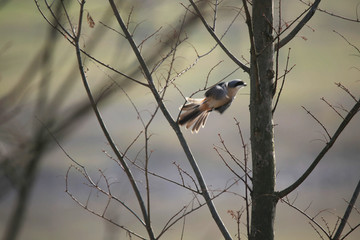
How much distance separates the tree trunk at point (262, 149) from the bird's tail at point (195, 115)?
1.21 m

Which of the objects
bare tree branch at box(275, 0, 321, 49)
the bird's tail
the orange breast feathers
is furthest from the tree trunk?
the orange breast feathers

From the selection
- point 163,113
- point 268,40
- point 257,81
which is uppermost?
point 268,40

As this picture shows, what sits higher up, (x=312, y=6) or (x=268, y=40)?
(x=312, y=6)

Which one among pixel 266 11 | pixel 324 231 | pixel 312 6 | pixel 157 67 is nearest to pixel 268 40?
pixel 266 11

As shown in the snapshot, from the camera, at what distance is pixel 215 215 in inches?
79.0

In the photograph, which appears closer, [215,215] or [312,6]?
[215,215]

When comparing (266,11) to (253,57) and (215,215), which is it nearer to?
(253,57)

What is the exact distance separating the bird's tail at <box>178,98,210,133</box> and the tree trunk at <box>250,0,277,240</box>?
3.98 ft

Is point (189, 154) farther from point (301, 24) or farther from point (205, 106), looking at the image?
point (205, 106)

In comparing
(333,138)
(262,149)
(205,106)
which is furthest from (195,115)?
(333,138)

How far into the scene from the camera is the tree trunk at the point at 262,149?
2.06 metres

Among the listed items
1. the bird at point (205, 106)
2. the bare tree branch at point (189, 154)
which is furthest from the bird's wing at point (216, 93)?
the bare tree branch at point (189, 154)

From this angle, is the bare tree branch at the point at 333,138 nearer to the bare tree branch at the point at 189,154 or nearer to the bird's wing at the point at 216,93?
the bare tree branch at the point at 189,154

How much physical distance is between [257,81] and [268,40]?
9.4 inches
